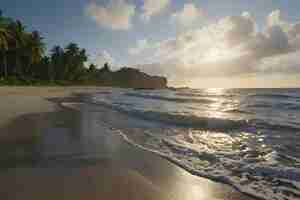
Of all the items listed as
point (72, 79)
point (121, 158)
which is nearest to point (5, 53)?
point (72, 79)

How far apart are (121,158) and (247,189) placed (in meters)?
2.65

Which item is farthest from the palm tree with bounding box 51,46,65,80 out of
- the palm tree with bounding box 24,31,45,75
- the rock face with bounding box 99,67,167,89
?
the rock face with bounding box 99,67,167,89

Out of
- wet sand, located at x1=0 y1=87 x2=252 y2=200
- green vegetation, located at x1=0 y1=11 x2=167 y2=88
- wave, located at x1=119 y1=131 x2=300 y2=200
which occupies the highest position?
green vegetation, located at x1=0 y1=11 x2=167 y2=88

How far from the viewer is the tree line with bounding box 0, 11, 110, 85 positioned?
40.9 metres

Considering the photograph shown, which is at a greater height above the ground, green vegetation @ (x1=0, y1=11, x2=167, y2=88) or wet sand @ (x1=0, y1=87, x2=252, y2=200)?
green vegetation @ (x1=0, y1=11, x2=167, y2=88)

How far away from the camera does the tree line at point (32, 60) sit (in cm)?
4093

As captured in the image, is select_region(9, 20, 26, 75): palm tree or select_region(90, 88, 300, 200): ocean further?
select_region(9, 20, 26, 75): palm tree

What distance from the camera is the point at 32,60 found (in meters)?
45.2

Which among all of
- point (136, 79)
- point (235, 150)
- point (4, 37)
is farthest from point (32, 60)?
point (136, 79)

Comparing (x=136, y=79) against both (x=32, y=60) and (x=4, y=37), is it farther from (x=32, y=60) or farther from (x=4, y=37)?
(x=4, y=37)

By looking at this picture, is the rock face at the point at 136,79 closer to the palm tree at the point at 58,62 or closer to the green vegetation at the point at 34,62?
the green vegetation at the point at 34,62

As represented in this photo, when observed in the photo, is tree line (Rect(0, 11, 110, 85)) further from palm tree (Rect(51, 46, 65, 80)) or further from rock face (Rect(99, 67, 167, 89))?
rock face (Rect(99, 67, 167, 89))

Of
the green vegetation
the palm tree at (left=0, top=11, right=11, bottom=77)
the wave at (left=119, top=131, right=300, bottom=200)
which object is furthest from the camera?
the green vegetation

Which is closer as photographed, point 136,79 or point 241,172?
point 241,172
